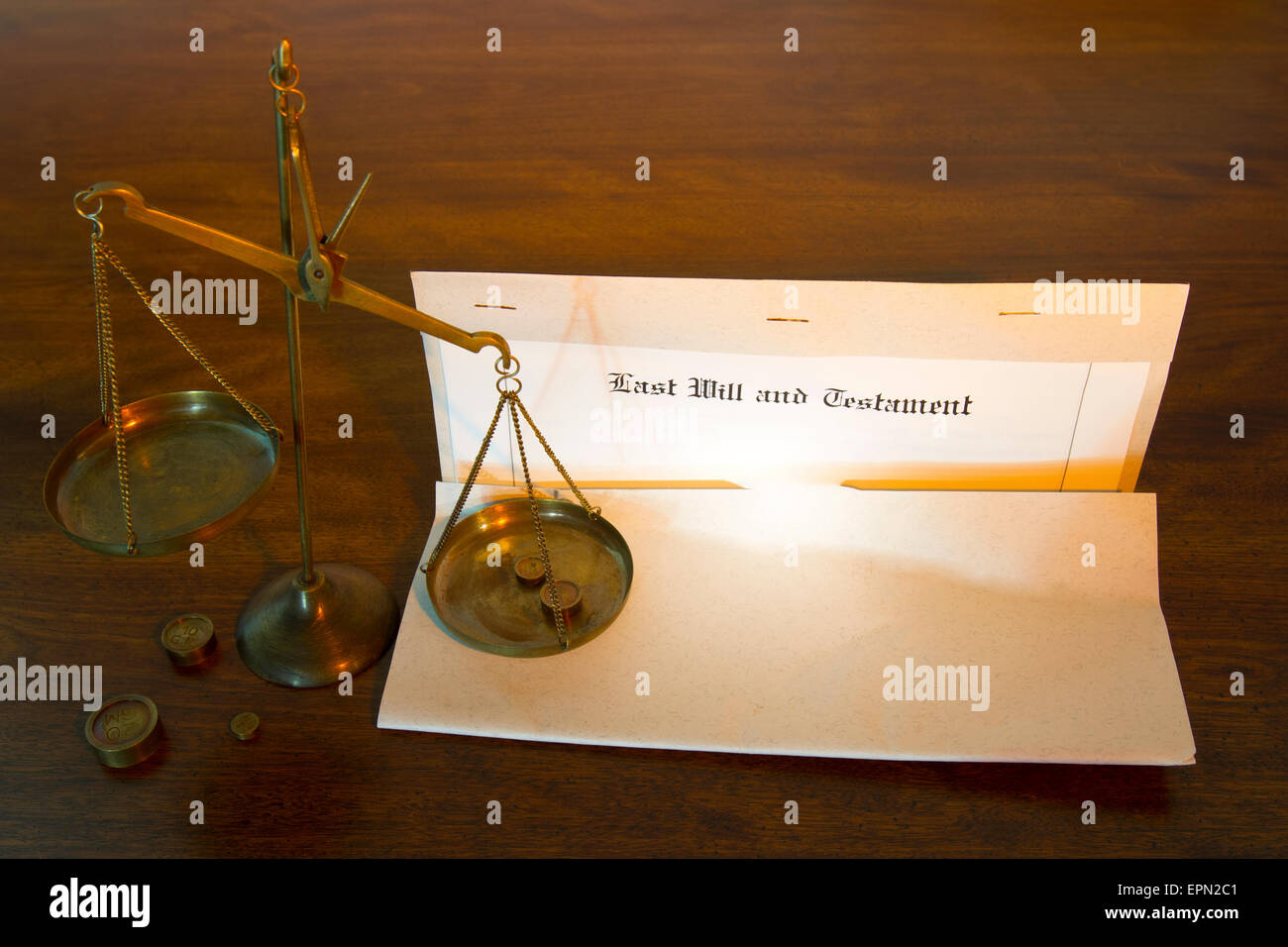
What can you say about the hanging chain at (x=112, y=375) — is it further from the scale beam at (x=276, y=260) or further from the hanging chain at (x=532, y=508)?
the hanging chain at (x=532, y=508)

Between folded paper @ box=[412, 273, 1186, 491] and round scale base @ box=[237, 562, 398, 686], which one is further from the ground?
folded paper @ box=[412, 273, 1186, 491]

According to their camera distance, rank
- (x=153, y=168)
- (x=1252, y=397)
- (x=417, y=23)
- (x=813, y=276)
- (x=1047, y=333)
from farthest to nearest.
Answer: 1. (x=417, y=23)
2. (x=153, y=168)
3. (x=813, y=276)
4. (x=1252, y=397)
5. (x=1047, y=333)

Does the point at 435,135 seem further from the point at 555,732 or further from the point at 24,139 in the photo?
the point at 555,732

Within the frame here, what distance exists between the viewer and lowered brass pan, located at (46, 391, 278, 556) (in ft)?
2.79

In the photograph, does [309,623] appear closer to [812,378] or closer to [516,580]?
[516,580]

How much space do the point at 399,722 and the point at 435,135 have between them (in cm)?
103

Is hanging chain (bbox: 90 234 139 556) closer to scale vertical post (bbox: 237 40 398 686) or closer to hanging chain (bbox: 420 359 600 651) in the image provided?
scale vertical post (bbox: 237 40 398 686)

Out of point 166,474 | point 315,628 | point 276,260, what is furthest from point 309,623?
point 276,260

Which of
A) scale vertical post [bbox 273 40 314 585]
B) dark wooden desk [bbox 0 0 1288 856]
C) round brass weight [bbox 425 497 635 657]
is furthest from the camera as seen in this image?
round brass weight [bbox 425 497 635 657]

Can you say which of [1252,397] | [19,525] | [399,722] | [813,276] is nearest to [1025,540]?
[1252,397]

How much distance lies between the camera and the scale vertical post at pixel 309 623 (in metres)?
0.96

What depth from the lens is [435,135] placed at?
168cm

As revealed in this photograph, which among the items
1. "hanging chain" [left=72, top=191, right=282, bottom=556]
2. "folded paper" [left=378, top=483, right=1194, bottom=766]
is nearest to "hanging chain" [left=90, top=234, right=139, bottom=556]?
"hanging chain" [left=72, top=191, right=282, bottom=556]

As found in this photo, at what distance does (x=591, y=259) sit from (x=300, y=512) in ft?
2.10
